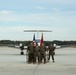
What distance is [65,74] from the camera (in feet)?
54.6

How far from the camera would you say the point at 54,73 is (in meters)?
17.2

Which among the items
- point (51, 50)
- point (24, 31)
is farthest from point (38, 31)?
point (51, 50)

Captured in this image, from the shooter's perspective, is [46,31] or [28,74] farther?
[46,31]

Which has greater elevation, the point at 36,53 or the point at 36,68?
the point at 36,53

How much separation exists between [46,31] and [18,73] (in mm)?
34372

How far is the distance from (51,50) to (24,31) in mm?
22482

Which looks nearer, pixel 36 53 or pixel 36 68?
pixel 36 68

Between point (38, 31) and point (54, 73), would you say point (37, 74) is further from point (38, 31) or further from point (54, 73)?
point (38, 31)

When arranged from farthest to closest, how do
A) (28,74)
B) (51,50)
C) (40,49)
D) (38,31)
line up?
(38,31)
(51,50)
(40,49)
(28,74)

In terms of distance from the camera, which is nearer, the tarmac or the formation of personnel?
the tarmac

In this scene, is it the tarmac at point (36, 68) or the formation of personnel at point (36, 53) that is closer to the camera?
the tarmac at point (36, 68)

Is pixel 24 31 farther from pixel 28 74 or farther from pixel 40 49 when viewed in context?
pixel 28 74

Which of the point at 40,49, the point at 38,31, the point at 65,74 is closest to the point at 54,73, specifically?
the point at 65,74

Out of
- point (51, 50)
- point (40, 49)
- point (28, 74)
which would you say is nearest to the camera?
point (28, 74)
